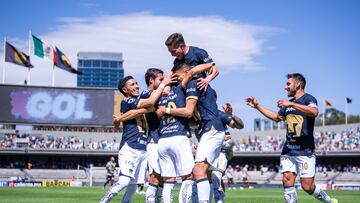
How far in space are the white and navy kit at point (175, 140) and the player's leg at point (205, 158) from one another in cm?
18

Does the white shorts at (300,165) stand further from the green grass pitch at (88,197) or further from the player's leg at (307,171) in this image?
the green grass pitch at (88,197)

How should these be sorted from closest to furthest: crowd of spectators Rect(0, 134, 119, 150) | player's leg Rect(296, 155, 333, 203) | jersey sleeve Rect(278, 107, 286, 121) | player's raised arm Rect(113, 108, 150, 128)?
player's raised arm Rect(113, 108, 150, 128) < player's leg Rect(296, 155, 333, 203) < jersey sleeve Rect(278, 107, 286, 121) < crowd of spectators Rect(0, 134, 119, 150)

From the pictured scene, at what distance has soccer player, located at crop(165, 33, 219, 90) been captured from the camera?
11.4 metres

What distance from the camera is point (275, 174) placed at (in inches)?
2913

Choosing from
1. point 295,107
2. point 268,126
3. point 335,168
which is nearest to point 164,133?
point 295,107

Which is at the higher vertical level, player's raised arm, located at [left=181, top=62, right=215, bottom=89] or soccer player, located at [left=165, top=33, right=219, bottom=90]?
soccer player, located at [left=165, top=33, right=219, bottom=90]

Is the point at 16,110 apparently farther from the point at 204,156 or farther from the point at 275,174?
the point at 204,156

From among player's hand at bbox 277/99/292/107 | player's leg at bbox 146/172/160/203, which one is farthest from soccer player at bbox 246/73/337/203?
player's leg at bbox 146/172/160/203

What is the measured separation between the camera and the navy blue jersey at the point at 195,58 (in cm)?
1180

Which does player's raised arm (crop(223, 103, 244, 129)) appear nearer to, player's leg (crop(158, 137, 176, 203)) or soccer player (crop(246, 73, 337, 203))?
soccer player (crop(246, 73, 337, 203))

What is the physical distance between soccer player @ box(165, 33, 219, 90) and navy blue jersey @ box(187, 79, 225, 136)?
27 centimetres

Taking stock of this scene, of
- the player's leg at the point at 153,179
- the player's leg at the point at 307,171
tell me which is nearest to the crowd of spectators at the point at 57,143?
the player's leg at the point at 307,171

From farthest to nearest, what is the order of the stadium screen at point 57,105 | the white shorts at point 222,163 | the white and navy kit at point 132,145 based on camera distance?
the stadium screen at point 57,105
the white shorts at point 222,163
the white and navy kit at point 132,145

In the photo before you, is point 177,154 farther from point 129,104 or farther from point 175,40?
point 129,104
